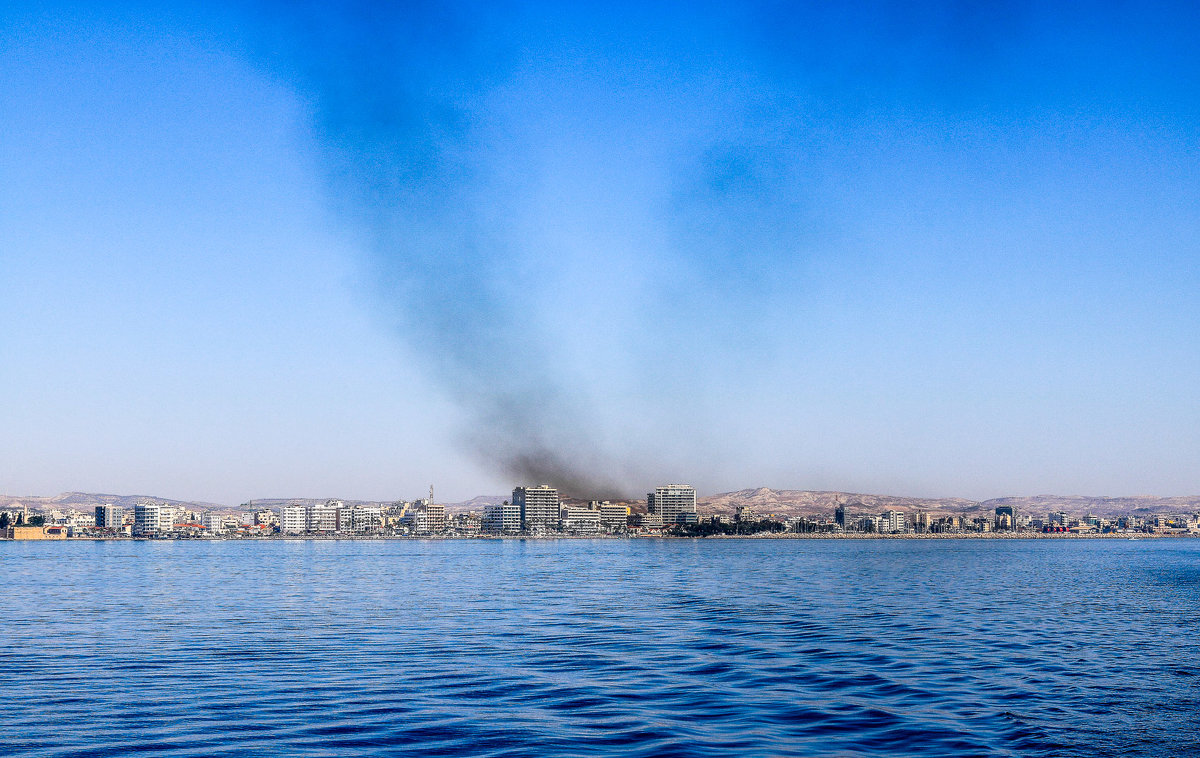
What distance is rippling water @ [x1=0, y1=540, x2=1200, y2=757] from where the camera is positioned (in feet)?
60.1

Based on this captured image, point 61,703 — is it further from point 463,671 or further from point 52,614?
point 52,614

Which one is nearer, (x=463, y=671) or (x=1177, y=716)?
(x=1177, y=716)

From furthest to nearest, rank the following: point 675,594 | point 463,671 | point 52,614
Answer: point 675,594, point 52,614, point 463,671

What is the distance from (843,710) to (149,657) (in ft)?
69.4

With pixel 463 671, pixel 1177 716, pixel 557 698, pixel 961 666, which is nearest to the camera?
pixel 1177 716

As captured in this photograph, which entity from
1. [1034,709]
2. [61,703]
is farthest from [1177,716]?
[61,703]

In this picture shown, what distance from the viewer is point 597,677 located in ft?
84.9

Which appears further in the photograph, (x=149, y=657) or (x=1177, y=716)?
(x=149, y=657)

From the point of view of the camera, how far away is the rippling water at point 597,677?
60.1 ft

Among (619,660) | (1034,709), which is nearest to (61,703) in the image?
(619,660)

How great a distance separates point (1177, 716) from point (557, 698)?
1407 cm

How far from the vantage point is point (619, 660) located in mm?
29172

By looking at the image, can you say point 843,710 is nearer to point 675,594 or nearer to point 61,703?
point 61,703

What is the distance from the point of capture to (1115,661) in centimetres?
2905
